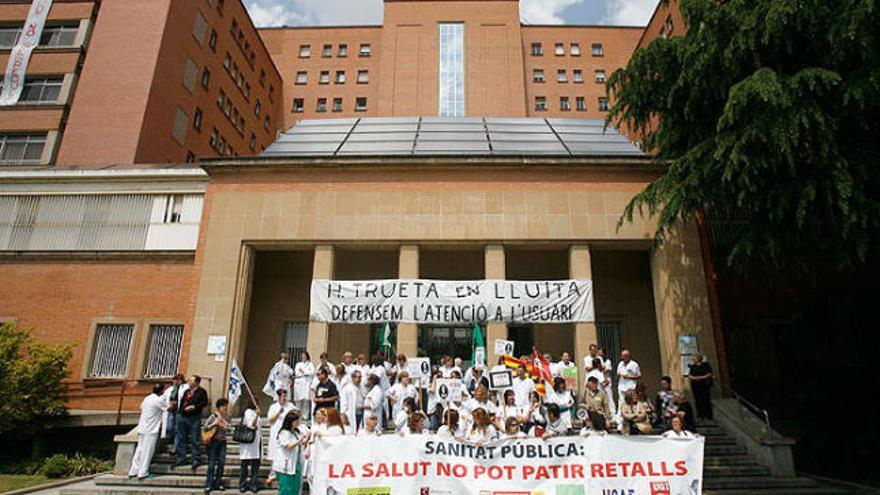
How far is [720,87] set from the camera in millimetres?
12492

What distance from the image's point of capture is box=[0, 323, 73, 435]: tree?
14.2 m

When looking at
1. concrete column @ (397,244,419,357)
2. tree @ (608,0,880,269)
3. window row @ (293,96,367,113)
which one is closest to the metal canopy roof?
concrete column @ (397,244,419,357)

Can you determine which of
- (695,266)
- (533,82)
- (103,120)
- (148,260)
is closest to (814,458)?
(695,266)

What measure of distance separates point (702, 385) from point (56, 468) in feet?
56.4

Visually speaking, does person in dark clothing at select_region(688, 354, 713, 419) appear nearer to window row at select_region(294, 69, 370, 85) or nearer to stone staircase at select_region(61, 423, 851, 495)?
stone staircase at select_region(61, 423, 851, 495)

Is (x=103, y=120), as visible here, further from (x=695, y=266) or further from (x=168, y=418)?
(x=695, y=266)

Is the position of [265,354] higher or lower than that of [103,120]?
lower

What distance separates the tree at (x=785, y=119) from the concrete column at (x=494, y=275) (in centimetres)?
546

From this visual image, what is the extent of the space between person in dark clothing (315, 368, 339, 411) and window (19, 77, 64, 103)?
28826 mm

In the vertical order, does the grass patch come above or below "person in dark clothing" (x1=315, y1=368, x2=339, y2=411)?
below

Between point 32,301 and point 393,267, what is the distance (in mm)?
13100

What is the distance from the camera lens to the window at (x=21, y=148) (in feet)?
93.2

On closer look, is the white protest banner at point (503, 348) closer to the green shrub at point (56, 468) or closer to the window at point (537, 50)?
the green shrub at point (56, 468)

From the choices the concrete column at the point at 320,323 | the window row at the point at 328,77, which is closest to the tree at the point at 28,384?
the concrete column at the point at 320,323
